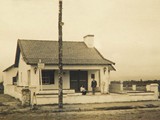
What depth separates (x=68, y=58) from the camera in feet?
92.5

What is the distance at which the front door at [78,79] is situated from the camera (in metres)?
29.4

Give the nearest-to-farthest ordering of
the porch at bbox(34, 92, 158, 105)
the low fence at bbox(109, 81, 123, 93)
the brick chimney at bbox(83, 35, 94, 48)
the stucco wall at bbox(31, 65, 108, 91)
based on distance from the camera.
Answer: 1. the porch at bbox(34, 92, 158, 105)
2. the stucco wall at bbox(31, 65, 108, 91)
3. the low fence at bbox(109, 81, 123, 93)
4. the brick chimney at bbox(83, 35, 94, 48)

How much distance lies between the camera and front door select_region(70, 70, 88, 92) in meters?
29.4

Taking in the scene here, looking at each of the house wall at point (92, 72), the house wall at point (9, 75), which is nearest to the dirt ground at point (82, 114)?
the house wall at point (92, 72)

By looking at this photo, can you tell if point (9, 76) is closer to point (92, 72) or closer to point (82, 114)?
point (92, 72)

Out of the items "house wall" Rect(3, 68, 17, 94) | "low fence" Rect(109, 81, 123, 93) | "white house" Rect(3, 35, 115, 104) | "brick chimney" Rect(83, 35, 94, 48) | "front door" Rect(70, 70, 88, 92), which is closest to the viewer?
"white house" Rect(3, 35, 115, 104)

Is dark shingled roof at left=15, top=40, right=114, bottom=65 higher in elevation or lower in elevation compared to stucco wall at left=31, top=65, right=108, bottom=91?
higher

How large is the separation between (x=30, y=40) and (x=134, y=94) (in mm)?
12548

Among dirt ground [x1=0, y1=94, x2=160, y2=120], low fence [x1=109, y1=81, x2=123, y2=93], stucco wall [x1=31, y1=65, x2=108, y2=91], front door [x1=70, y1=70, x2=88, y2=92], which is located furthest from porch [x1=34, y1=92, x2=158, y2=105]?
front door [x1=70, y1=70, x2=88, y2=92]

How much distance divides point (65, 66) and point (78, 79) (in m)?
3.26

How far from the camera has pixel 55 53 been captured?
2927cm

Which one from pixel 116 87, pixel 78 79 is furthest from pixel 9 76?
pixel 116 87

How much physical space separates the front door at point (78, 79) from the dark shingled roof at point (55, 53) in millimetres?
1587

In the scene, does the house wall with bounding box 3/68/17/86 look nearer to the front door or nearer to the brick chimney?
the brick chimney
